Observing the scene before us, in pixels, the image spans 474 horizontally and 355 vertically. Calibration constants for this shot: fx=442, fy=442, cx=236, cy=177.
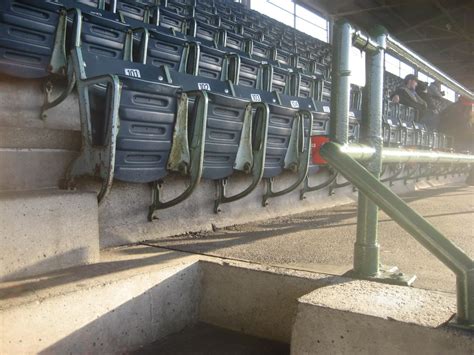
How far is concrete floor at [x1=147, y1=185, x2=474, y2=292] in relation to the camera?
104cm

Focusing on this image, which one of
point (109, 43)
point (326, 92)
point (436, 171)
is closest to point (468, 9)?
point (436, 171)

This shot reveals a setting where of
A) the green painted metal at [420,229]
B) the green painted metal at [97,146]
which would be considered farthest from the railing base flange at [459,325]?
the green painted metal at [97,146]

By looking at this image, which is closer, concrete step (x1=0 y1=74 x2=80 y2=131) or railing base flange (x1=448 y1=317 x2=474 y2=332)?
railing base flange (x1=448 y1=317 x2=474 y2=332)

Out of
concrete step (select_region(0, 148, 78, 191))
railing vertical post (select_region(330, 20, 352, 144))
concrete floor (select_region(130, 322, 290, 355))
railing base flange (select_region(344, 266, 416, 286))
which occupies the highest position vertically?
railing vertical post (select_region(330, 20, 352, 144))

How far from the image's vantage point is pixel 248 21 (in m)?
4.36

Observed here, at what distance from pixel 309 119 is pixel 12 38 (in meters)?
1.19

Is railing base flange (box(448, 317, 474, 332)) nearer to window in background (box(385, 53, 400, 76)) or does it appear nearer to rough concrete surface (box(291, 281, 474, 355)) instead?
rough concrete surface (box(291, 281, 474, 355))

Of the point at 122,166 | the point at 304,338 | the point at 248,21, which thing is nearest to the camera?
the point at 304,338

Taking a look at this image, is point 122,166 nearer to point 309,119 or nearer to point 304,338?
point 304,338

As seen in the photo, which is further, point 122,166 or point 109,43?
point 109,43

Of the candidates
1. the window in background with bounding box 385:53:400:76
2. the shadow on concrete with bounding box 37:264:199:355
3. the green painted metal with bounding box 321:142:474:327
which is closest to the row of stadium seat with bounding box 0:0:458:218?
the green painted metal with bounding box 321:142:474:327

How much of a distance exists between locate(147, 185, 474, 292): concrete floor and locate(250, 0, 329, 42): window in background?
15.8 ft

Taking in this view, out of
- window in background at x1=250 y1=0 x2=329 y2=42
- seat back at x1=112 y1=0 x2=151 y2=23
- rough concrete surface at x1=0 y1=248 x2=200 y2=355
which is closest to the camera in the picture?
rough concrete surface at x1=0 y1=248 x2=200 y2=355

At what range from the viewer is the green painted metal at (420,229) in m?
0.61
